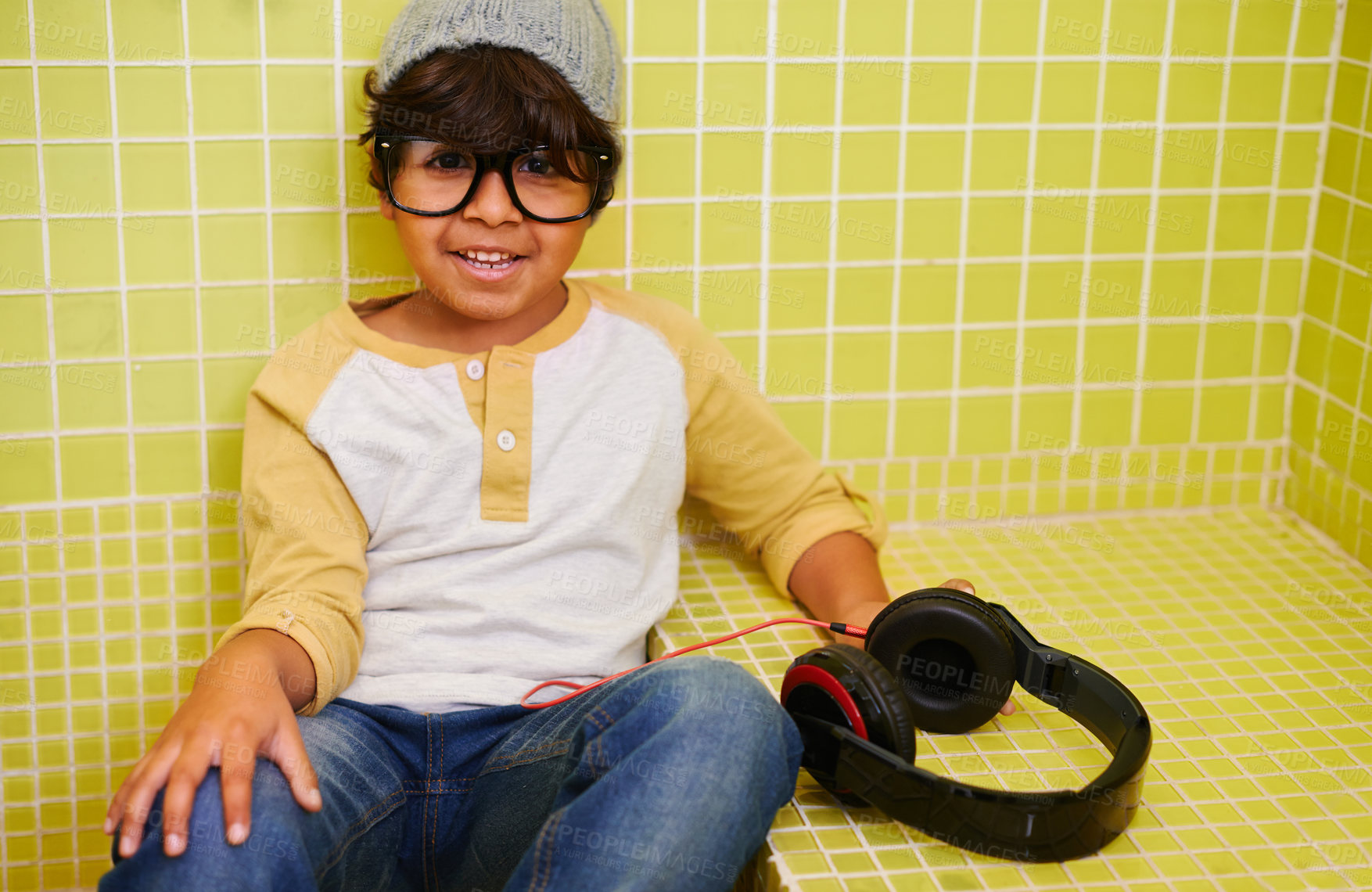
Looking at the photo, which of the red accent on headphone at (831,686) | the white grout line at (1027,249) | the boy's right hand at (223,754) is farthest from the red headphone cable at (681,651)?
the white grout line at (1027,249)

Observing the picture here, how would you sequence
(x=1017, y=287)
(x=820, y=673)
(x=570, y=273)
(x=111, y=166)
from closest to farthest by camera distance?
(x=820, y=673) → (x=111, y=166) → (x=570, y=273) → (x=1017, y=287)

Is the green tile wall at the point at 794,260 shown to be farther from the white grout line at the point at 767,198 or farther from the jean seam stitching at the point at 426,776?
the jean seam stitching at the point at 426,776

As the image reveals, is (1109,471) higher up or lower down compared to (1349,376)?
lower down

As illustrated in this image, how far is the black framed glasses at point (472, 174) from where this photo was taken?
124cm

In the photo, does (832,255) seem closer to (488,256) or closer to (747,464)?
(747,464)

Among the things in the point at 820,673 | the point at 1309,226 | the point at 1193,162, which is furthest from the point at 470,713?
the point at 1309,226

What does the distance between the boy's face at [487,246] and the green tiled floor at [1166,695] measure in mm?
380

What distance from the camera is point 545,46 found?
1.23 meters

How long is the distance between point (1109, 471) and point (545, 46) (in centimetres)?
89

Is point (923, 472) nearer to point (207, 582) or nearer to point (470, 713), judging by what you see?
point (470, 713)

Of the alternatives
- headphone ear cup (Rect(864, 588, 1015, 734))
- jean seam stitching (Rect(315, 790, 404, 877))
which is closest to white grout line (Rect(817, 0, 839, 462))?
headphone ear cup (Rect(864, 588, 1015, 734))

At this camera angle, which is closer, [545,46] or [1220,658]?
[545,46]

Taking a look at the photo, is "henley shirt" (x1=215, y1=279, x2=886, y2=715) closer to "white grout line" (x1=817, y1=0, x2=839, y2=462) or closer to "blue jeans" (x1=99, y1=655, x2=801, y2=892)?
"blue jeans" (x1=99, y1=655, x2=801, y2=892)

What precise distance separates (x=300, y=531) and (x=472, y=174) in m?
0.36
